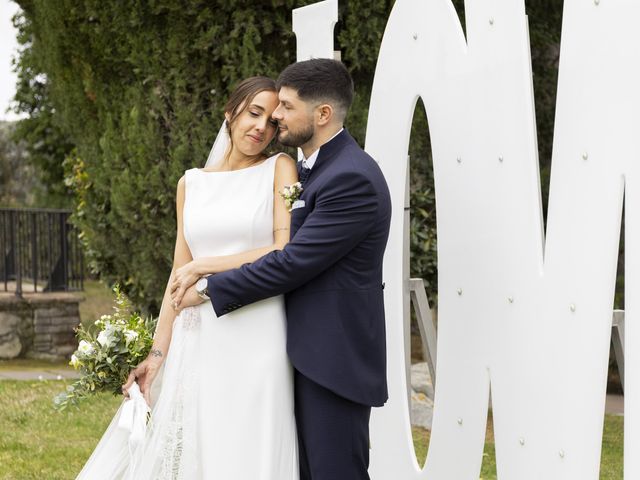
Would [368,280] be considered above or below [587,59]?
below

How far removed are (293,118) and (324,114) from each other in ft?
0.37

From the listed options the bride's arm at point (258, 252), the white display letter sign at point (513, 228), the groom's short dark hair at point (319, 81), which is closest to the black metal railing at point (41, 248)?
the white display letter sign at point (513, 228)

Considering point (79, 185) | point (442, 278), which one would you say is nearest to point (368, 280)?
point (442, 278)

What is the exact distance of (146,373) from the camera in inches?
159

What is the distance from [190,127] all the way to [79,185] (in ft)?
10.6

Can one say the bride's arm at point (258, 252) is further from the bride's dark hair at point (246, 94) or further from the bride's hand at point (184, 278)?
the bride's dark hair at point (246, 94)

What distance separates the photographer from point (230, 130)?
154 inches

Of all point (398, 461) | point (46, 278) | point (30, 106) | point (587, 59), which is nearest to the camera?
point (587, 59)

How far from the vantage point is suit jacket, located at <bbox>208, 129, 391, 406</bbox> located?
3.49 metres

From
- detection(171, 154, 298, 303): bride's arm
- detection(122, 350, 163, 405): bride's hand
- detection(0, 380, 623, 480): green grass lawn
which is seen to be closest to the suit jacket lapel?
detection(171, 154, 298, 303): bride's arm

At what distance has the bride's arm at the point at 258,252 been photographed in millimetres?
3727

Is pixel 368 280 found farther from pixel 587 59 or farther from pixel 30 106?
pixel 30 106

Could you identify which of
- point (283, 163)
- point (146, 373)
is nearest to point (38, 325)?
point (146, 373)

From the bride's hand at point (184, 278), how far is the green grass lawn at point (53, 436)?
2894 millimetres
